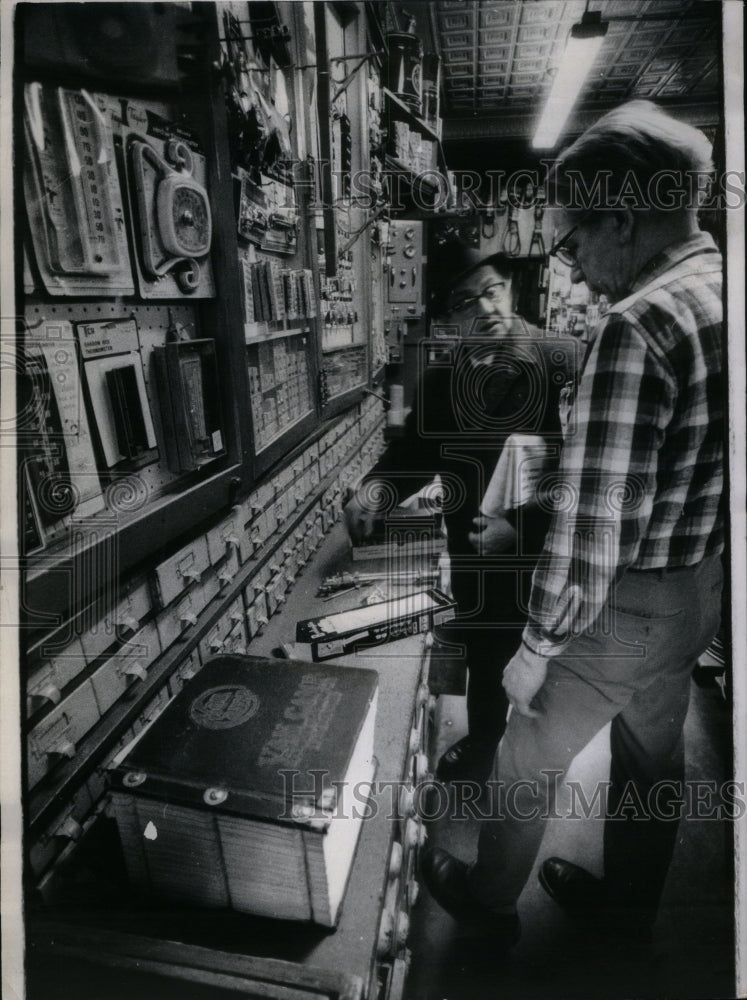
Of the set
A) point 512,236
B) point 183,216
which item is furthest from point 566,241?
point 512,236

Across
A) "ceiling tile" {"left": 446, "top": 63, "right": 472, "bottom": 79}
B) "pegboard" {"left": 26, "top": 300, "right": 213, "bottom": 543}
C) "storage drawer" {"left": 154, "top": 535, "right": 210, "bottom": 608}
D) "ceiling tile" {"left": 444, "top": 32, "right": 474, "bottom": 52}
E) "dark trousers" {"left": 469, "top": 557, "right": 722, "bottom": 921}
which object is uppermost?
"ceiling tile" {"left": 446, "top": 63, "right": 472, "bottom": 79}

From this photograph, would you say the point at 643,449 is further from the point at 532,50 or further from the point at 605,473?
the point at 532,50

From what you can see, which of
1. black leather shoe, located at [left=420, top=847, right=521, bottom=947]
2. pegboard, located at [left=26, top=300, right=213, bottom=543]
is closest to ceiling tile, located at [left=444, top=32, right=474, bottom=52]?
pegboard, located at [left=26, top=300, right=213, bottom=543]

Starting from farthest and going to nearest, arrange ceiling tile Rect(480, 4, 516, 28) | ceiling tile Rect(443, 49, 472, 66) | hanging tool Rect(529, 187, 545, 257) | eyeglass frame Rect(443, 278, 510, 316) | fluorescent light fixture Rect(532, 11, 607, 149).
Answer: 1. hanging tool Rect(529, 187, 545, 257)
2. ceiling tile Rect(443, 49, 472, 66)
3. ceiling tile Rect(480, 4, 516, 28)
4. fluorescent light fixture Rect(532, 11, 607, 149)
5. eyeglass frame Rect(443, 278, 510, 316)

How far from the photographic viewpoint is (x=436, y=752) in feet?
9.15

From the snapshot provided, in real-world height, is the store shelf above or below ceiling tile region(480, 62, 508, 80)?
below

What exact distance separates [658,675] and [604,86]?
7581 mm

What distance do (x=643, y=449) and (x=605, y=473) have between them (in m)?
0.11

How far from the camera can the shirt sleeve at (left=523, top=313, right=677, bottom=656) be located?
4.21 ft

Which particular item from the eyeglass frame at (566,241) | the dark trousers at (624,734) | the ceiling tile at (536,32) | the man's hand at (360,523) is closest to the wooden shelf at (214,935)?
the dark trousers at (624,734)

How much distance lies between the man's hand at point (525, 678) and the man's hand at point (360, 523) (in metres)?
0.97

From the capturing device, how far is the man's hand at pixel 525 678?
1.56 m

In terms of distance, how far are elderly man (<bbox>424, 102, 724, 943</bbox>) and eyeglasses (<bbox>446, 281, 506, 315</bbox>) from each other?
18.8 inches

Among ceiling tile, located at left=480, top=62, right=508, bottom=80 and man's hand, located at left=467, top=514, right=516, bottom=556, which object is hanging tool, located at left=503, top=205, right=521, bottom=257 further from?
man's hand, located at left=467, top=514, right=516, bottom=556
